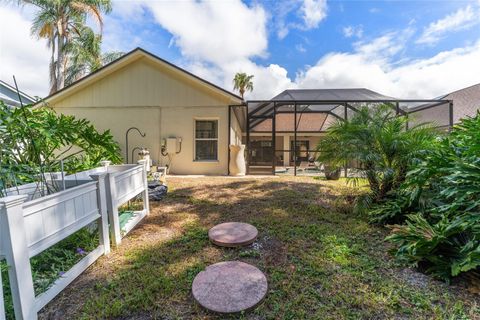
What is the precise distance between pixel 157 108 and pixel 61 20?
12507 mm

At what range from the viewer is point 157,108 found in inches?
367

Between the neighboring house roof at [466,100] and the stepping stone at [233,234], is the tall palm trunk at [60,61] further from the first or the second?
the neighboring house roof at [466,100]

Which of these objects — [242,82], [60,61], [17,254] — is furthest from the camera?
[242,82]

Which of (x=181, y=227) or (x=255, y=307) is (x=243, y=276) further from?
(x=181, y=227)

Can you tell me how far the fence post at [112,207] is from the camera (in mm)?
2961

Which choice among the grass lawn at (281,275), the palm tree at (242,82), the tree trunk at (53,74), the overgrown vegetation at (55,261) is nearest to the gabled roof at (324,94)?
the palm tree at (242,82)

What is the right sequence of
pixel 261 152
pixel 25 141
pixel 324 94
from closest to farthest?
1. pixel 25 141
2. pixel 261 152
3. pixel 324 94

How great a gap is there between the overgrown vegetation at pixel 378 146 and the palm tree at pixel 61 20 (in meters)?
18.0

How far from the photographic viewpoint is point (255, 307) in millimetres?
1922

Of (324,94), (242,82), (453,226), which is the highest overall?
(242,82)

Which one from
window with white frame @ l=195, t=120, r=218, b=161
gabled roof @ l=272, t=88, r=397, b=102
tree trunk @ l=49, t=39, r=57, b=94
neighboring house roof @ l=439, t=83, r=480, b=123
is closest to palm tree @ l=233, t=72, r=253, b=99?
gabled roof @ l=272, t=88, r=397, b=102

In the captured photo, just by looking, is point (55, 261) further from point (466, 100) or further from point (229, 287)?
point (466, 100)

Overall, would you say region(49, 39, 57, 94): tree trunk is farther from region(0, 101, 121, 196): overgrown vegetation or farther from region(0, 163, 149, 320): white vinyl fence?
region(0, 163, 149, 320): white vinyl fence

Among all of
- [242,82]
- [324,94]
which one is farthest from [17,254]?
[242,82]
